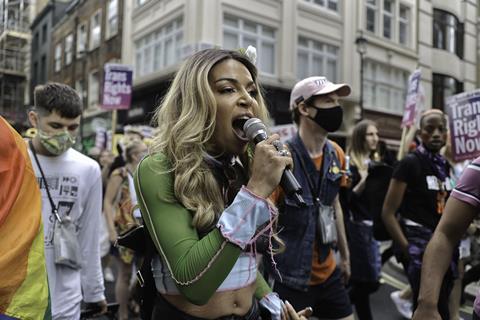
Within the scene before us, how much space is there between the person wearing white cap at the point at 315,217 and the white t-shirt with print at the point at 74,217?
1.03m

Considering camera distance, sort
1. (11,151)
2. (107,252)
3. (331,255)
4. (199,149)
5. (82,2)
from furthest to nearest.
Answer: (82,2), (107,252), (331,255), (199,149), (11,151)

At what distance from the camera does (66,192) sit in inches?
107

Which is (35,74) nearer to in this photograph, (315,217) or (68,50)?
(68,50)

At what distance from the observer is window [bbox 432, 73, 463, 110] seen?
947 centimetres

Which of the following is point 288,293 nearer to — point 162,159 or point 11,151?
point 162,159

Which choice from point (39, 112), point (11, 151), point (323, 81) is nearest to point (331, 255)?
point (323, 81)

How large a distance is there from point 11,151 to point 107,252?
4.93 meters

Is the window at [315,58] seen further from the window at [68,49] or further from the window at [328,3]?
the window at [68,49]

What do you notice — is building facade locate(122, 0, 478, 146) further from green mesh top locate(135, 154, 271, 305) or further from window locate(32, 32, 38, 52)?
window locate(32, 32, 38, 52)

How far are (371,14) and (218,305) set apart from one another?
1507 centimetres

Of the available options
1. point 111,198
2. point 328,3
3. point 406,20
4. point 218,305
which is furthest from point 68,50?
point 218,305

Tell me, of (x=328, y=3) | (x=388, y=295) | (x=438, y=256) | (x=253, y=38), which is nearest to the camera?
(x=438, y=256)

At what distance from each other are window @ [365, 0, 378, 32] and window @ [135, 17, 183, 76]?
5.67 m

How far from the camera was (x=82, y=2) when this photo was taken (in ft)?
63.6
